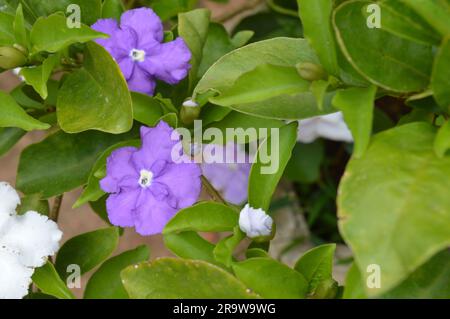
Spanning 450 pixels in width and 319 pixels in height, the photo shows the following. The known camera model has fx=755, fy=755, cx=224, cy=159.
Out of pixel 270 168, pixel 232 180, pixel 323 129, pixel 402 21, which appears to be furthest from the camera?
pixel 232 180

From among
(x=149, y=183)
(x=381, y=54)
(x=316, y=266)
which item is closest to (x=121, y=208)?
(x=149, y=183)

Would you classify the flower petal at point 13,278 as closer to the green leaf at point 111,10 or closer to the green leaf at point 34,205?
Result: the green leaf at point 34,205

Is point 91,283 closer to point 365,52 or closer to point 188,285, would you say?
point 188,285

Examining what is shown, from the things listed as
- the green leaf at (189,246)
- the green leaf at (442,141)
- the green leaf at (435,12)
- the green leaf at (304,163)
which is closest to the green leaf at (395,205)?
the green leaf at (442,141)

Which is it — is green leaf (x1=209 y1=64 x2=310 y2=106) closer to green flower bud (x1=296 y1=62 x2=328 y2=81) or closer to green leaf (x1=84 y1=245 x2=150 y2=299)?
green flower bud (x1=296 y1=62 x2=328 y2=81)

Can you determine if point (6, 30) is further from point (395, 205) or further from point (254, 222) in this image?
point (395, 205)

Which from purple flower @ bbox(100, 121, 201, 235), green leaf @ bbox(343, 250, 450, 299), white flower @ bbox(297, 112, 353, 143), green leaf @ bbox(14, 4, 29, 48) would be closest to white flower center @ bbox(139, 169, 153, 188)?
purple flower @ bbox(100, 121, 201, 235)

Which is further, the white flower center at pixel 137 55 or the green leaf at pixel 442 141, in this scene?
the white flower center at pixel 137 55
